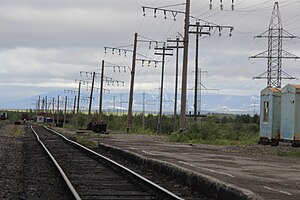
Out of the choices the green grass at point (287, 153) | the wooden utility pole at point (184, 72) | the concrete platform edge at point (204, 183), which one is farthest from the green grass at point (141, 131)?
the concrete platform edge at point (204, 183)

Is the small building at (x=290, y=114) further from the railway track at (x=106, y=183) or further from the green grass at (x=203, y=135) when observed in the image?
the railway track at (x=106, y=183)

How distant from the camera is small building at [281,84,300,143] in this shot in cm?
3262

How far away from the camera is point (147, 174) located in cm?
1959

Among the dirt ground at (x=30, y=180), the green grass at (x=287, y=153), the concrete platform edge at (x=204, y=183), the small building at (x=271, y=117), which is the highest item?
the small building at (x=271, y=117)

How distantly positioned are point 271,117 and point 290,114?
266cm

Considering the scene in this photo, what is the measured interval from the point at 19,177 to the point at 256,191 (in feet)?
26.2

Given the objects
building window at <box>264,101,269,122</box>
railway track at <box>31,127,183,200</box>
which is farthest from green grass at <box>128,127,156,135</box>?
railway track at <box>31,127,183,200</box>

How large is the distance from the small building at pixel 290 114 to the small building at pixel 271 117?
103 centimetres

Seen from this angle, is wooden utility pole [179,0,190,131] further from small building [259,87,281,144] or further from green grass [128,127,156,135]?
green grass [128,127,156,135]

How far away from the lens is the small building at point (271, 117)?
35375 millimetres

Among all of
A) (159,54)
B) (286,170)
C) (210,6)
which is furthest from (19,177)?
(159,54)

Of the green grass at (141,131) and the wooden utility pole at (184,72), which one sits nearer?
the wooden utility pole at (184,72)

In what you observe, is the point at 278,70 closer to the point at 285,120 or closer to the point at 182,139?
the point at 182,139

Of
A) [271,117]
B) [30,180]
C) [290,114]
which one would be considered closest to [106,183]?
[30,180]
